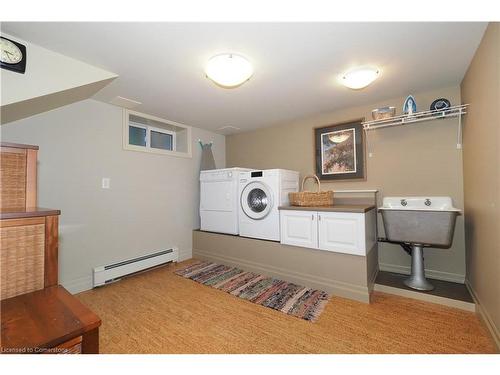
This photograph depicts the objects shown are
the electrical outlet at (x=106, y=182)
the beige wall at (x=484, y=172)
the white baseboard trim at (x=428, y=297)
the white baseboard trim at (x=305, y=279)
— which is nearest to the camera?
the beige wall at (x=484, y=172)

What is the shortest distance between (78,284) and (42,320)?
178cm

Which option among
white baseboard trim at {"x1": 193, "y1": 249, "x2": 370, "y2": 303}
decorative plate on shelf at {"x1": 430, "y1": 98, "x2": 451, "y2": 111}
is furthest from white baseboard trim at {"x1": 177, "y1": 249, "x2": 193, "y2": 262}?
decorative plate on shelf at {"x1": 430, "y1": 98, "x2": 451, "y2": 111}

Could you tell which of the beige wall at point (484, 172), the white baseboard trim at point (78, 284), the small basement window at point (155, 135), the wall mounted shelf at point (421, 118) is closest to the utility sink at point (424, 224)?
the beige wall at point (484, 172)

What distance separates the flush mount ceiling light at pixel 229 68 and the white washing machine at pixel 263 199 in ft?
4.11

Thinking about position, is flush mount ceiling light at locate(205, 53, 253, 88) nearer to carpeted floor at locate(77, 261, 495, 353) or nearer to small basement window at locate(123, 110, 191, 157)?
small basement window at locate(123, 110, 191, 157)

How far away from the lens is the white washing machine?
2.72 m

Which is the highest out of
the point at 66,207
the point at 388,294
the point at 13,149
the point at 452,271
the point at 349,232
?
the point at 13,149

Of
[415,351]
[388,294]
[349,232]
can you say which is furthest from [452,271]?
[415,351]

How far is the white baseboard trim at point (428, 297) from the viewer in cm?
186

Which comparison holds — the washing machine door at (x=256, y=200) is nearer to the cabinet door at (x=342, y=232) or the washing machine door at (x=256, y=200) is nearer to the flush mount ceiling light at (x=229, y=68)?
the cabinet door at (x=342, y=232)

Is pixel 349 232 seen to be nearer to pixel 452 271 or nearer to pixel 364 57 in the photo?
pixel 452 271

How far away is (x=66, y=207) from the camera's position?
226 cm

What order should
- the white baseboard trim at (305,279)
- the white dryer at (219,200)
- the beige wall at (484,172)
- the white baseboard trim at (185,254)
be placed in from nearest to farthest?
the beige wall at (484,172) < the white baseboard trim at (305,279) < the white dryer at (219,200) < the white baseboard trim at (185,254)
